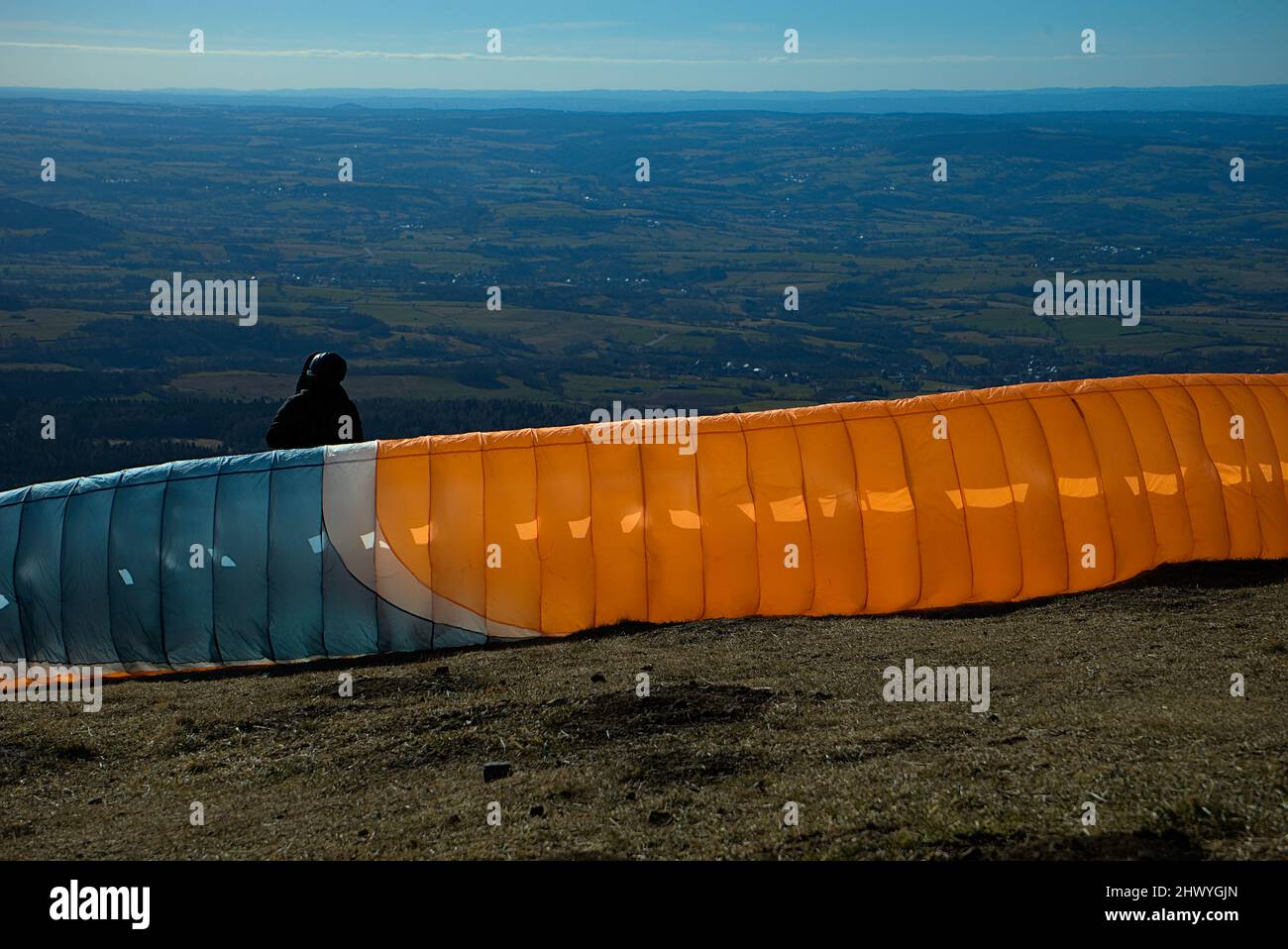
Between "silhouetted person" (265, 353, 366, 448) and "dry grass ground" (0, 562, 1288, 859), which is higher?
"silhouetted person" (265, 353, 366, 448)

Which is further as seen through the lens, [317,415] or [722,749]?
[317,415]

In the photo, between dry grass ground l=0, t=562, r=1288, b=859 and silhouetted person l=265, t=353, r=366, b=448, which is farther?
silhouetted person l=265, t=353, r=366, b=448

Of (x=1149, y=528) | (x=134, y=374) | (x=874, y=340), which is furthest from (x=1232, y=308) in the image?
(x=1149, y=528)

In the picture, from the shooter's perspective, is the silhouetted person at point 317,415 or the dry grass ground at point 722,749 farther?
the silhouetted person at point 317,415

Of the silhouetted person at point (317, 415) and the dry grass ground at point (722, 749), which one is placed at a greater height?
the silhouetted person at point (317, 415)
